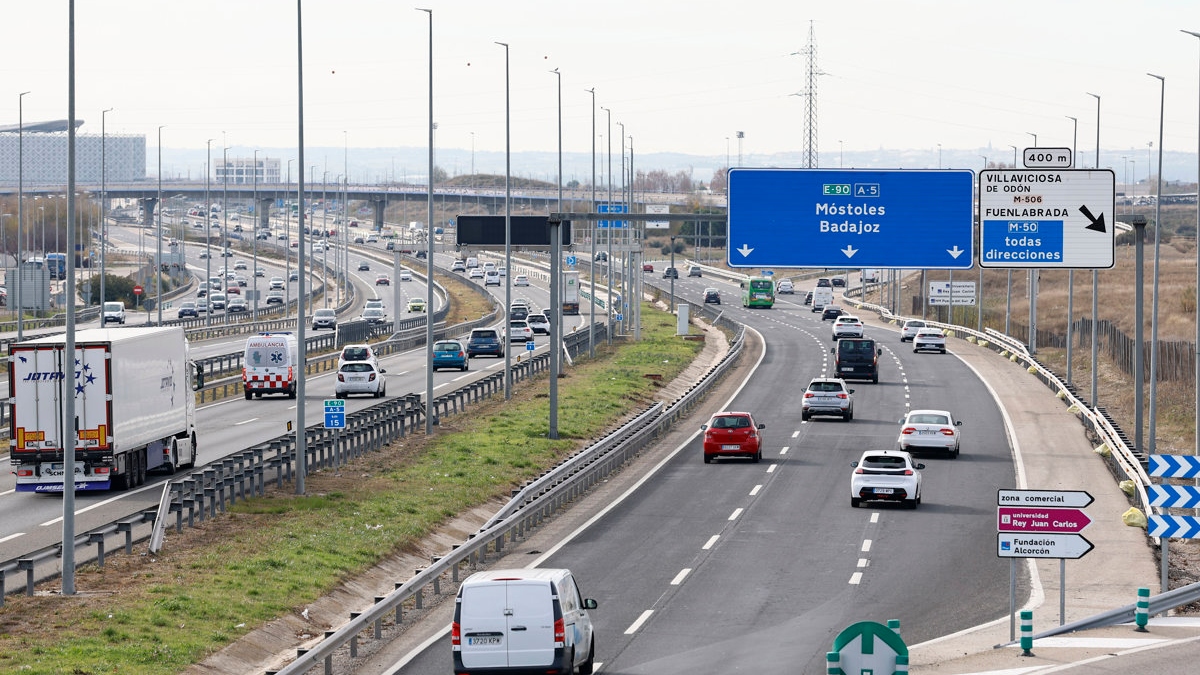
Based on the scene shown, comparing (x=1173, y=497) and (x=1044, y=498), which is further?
(x=1173, y=497)

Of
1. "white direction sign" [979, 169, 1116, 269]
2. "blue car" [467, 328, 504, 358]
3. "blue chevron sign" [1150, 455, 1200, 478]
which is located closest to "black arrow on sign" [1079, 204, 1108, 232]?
"white direction sign" [979, 169, 1116, 269]

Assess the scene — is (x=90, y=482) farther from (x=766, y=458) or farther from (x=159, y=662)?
(x=766, y=458)

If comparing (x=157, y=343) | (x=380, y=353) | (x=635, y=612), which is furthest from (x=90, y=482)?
(x=380, y=353)

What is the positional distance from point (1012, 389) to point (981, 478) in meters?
26.0

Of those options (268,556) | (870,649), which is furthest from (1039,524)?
(268,556)

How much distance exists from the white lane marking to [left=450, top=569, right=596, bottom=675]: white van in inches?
202

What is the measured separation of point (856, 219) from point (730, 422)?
1474 cm

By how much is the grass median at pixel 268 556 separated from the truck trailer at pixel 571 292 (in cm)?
6509

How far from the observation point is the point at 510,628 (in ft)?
61.9

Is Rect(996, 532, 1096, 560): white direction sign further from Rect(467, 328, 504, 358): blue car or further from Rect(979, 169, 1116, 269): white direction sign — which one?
Rect(467, 328, 504, 358): blue car

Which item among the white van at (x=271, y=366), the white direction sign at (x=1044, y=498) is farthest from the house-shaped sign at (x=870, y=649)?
the white van at (x=271, y=366)

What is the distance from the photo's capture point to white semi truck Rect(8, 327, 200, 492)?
35.0 meters

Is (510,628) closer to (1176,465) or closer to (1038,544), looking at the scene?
(1038,544)

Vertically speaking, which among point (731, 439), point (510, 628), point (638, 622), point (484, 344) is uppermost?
point (510, 628)
